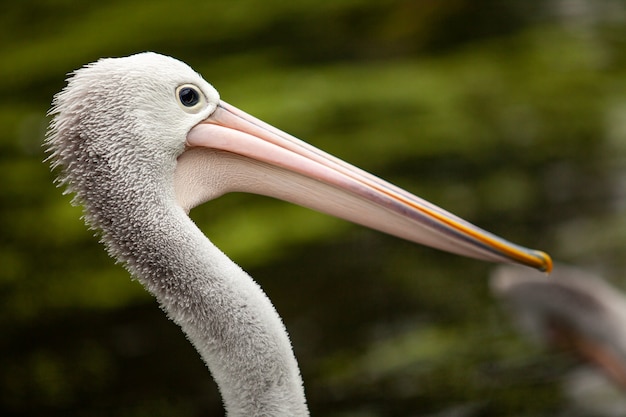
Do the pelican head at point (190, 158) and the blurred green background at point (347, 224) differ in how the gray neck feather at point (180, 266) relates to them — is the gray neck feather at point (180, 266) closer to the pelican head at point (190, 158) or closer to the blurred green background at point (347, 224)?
the pelican head at point (190, 158)

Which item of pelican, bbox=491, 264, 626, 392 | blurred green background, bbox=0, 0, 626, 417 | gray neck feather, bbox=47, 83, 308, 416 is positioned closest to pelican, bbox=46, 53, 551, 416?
gray neck feather, bbox=47, 83, 308, 416

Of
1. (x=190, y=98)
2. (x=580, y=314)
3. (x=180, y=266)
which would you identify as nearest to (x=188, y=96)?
(x=190, y=98)

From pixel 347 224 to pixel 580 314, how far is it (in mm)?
2501

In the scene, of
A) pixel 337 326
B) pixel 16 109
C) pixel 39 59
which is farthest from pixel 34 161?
→ pixel 337 326

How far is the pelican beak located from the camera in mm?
2518

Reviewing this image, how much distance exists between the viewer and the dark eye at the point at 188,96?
8.04 feet

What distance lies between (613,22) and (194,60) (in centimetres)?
363

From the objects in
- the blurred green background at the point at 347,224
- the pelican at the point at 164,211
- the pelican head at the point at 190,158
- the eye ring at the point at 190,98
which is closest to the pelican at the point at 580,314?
the blurred green background at the point at 347,224

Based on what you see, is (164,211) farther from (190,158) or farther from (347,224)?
(347,224)

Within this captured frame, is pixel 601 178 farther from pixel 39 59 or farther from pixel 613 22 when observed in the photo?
pixel 39 59

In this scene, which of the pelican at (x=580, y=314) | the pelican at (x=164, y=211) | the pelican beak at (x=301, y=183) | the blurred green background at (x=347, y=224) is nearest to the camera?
the pelican at (x=164, y=211)

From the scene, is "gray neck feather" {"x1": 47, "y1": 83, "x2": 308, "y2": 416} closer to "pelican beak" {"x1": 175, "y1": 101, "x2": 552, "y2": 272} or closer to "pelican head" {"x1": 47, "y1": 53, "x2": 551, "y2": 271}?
"pelican head" {"x1": 47, "y1": 53, "x2": 551, "y2": 271}

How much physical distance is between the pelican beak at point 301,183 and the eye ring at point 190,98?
0.04m

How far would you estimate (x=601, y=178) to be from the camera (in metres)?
6.48
